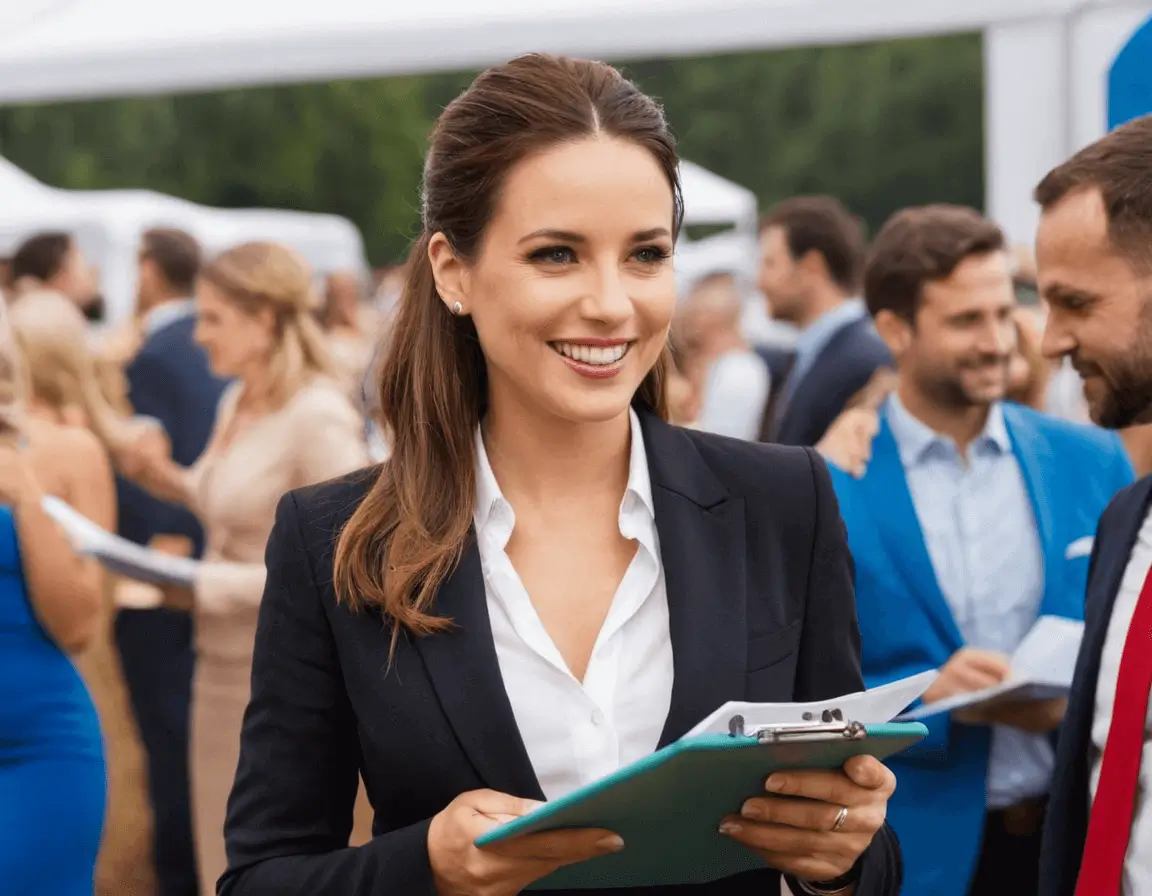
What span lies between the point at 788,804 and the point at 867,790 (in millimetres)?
84

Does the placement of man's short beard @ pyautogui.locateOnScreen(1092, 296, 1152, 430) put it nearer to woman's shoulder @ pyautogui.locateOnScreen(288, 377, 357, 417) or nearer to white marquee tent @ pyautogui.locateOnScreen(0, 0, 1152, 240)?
white marquee tent @ pyautogui.locateOnScreen(0, 0, 1152, 240)

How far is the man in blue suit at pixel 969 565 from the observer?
3.08 metres

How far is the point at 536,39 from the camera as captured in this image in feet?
16.2

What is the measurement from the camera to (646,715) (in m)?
1.90

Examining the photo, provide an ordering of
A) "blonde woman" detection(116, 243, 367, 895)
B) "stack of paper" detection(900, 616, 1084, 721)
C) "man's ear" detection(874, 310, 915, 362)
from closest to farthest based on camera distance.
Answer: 1. "stack of paper" detection(900, 616, 1084, 721)
2. "man's ear" detection(874, 310, 915, 362)
3. "blonde woman" detection(116, 243, 367, 895)

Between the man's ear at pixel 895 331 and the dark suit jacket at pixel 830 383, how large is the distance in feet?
4.80

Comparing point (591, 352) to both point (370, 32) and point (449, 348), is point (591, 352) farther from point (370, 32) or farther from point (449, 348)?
point (370, 32)

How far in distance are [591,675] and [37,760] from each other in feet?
5.43

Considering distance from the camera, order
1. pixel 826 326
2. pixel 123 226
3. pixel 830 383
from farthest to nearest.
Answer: pixel 123 226, pixel 826 326, pixel 830 383

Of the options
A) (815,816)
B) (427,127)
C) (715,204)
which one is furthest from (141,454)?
(427,127)

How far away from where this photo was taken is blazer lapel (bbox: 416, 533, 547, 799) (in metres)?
1.84

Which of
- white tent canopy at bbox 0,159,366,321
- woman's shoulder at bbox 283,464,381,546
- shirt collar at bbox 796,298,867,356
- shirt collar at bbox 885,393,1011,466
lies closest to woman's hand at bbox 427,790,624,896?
woman's shoulder at bbox 283,464,381,546

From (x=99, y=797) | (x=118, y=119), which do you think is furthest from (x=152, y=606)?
(x=118, y=119)

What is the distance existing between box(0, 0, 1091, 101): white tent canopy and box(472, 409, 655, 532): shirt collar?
302 centimetres
